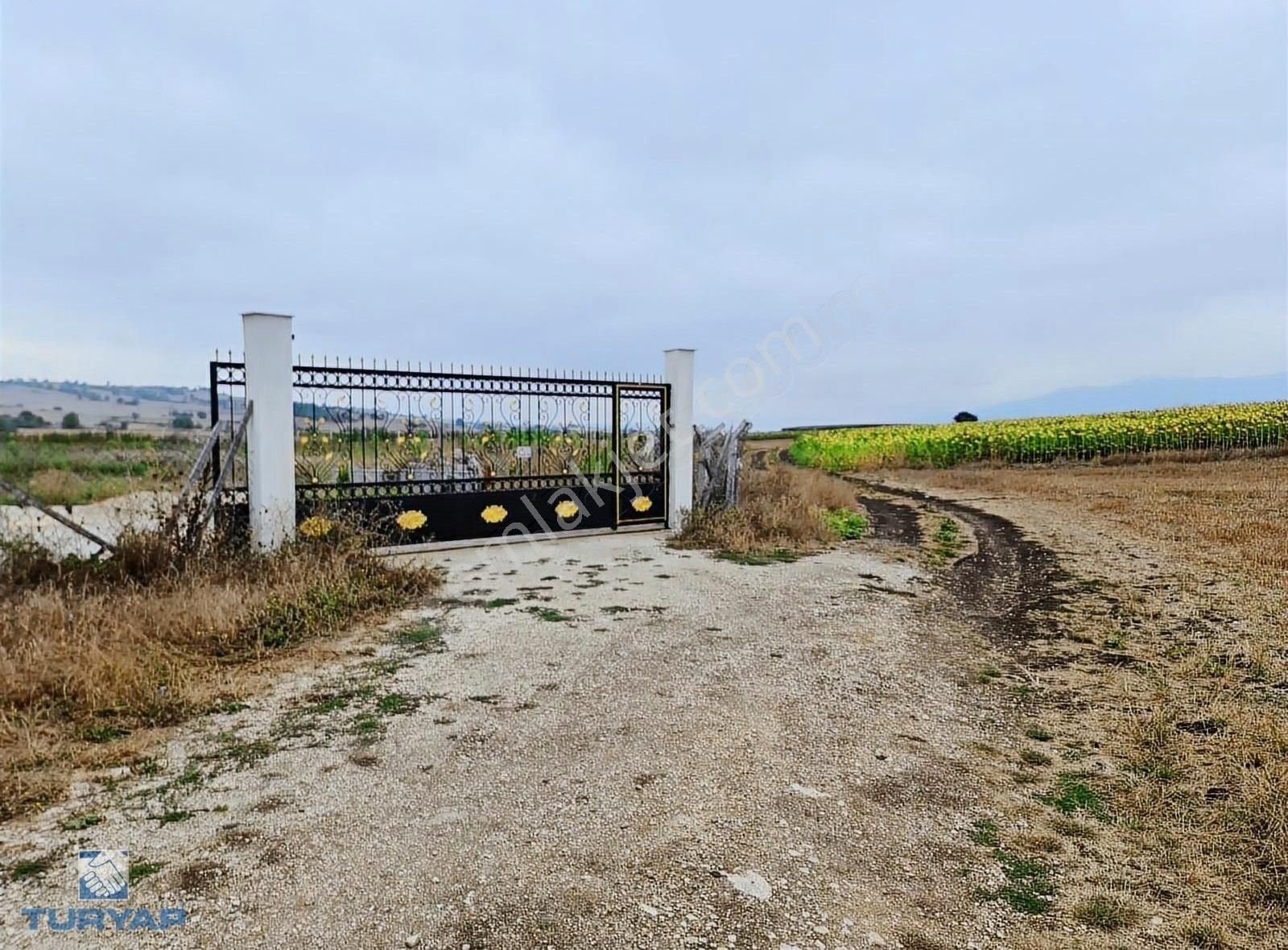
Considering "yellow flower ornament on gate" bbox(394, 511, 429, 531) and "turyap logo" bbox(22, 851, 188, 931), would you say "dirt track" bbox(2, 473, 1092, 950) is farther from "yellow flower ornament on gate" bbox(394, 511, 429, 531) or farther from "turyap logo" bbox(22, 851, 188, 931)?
"yellow flower ornament on gate" bbox(394, 511, 429, 531)

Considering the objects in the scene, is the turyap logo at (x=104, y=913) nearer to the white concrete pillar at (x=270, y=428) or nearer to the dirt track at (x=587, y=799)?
the dirt track at (x=587, y=799)

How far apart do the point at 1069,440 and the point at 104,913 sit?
2560 cm

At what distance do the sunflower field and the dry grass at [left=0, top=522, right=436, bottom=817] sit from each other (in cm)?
2137

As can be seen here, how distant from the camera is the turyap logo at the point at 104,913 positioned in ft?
7.98

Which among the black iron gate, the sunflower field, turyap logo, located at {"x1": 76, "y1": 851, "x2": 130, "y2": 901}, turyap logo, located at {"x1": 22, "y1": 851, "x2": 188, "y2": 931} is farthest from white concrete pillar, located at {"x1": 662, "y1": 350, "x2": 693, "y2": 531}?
the sunflower field

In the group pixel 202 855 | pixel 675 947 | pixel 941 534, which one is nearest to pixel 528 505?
pixel 941 534

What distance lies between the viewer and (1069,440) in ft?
76.1

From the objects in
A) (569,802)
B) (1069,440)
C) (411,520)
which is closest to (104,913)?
(569,802)

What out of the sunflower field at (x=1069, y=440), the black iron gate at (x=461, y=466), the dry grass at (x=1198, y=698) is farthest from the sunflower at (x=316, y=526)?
the sunflower field at (x=1069, y=440)

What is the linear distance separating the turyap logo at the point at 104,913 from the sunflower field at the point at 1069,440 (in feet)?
80.5

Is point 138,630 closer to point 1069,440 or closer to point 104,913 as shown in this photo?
point 104,913

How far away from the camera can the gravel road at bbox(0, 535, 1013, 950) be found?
2.48 metres

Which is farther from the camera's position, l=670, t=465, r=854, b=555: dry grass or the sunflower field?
the sunflower field

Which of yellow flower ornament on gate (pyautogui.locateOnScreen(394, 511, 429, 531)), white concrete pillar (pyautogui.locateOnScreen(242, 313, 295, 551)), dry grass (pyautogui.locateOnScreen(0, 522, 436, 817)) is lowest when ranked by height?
dry grass (pyautogui.locateOnScreen(0, 522, 436, 817))
